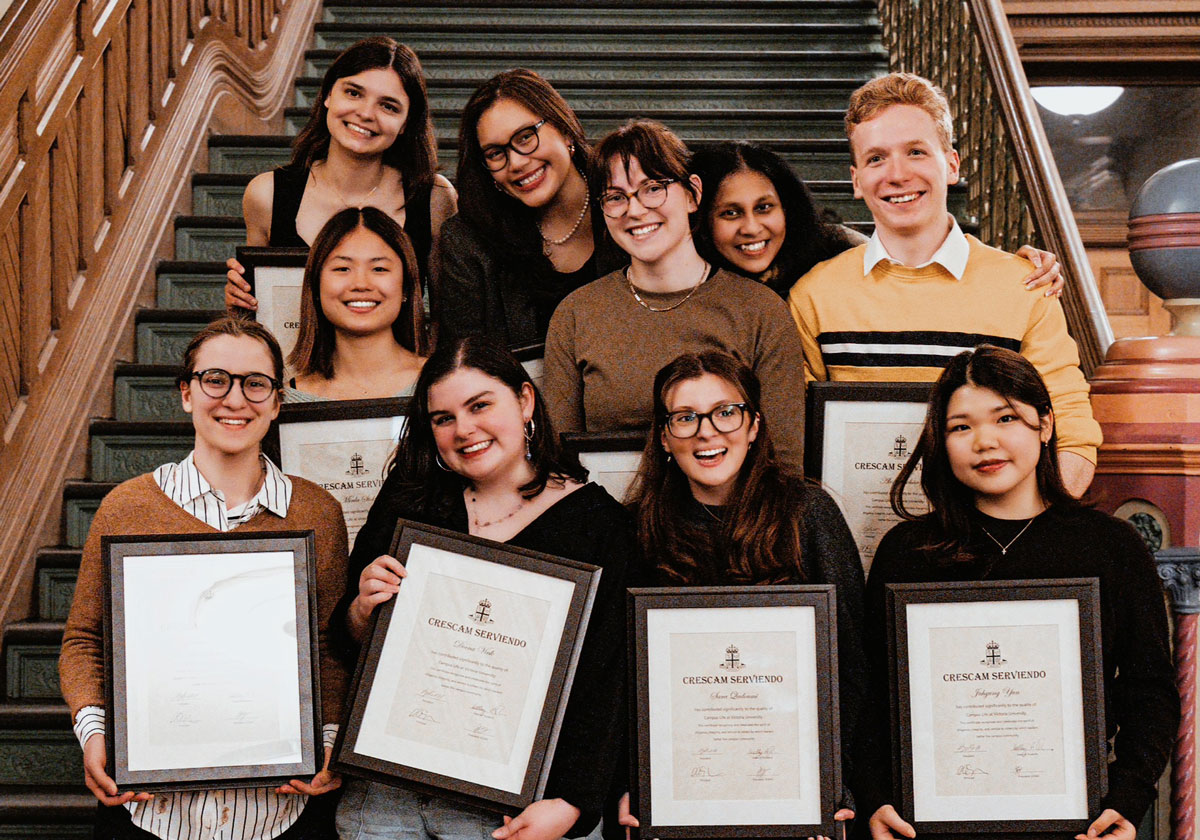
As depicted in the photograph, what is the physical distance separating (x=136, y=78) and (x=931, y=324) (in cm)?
308

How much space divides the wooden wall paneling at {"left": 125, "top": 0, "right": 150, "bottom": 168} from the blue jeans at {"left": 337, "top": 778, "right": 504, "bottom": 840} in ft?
9.58

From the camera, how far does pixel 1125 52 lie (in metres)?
7.07

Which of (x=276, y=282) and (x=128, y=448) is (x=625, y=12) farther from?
(x=276, y=282)

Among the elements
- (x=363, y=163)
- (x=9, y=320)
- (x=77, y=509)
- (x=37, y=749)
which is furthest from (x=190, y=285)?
(x=37, y=749)

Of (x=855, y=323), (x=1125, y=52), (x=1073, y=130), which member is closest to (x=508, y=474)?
(x=855, y=323)

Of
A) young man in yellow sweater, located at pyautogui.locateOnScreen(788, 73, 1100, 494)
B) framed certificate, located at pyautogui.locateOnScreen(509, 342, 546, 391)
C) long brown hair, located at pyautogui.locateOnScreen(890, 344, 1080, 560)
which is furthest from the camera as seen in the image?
framed certificate, located at pyautogui.locateOnScreen(509, 342, 546, 391)

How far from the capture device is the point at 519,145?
280cm

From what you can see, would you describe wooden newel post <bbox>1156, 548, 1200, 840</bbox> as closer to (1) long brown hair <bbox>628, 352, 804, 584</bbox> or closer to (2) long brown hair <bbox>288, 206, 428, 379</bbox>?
(1) long brown hair <bbox>628, 352, 804, 584</bbox>

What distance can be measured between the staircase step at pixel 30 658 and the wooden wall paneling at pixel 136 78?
1766 millimetres

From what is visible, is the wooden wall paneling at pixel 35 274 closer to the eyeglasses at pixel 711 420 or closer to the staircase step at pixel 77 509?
the staircase step at pixel 77 509

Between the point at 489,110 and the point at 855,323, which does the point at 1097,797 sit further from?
the point at 489,110

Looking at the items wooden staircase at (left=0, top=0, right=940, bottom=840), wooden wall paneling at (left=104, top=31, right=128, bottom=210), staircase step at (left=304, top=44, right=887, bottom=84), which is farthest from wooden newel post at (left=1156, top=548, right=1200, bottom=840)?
staircase step at (left=304, top=44, right=887, bottom=84)

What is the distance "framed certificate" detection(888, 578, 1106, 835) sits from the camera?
2004mm

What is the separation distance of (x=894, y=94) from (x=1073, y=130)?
577cm
